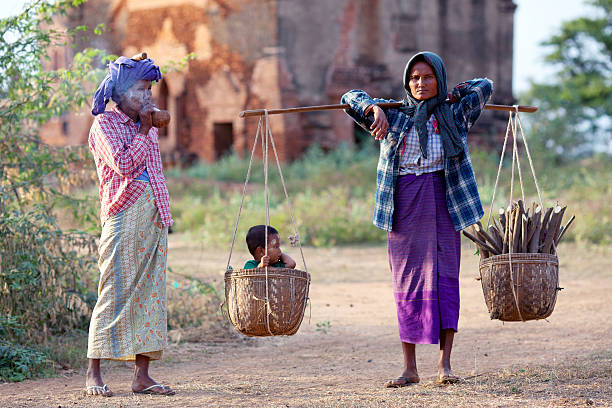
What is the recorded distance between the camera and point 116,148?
4195 mm

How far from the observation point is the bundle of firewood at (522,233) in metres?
4.33

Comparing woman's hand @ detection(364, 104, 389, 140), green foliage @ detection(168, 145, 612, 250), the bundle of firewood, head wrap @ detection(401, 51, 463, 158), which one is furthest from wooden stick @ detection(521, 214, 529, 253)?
green foliage @ detection(168, 145, 612, 250)

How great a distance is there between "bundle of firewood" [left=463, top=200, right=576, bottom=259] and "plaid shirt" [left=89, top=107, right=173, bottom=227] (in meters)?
1.70

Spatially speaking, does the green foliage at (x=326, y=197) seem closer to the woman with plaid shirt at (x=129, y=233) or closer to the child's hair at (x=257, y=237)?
the child's hair at (x=257, y=237)

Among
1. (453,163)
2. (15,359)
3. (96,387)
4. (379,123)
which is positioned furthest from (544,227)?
(15,359)

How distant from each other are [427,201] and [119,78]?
1755 millimetres

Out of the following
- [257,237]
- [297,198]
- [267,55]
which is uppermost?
[267,55]

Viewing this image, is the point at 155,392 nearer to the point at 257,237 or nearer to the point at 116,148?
the point at 257,237

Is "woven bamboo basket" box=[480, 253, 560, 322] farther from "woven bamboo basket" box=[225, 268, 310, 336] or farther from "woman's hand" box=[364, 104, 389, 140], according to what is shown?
"woven bamboo basket" box=[225, 268, 310, 336]

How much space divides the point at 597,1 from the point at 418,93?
92.1ft

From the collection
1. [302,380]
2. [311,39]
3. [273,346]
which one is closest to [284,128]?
[311,39]

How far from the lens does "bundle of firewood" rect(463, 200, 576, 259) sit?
4.33 m

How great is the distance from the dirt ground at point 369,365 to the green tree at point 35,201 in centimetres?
60

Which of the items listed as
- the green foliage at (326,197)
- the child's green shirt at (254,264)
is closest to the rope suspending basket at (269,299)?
the child's green shirt at (254,264)
